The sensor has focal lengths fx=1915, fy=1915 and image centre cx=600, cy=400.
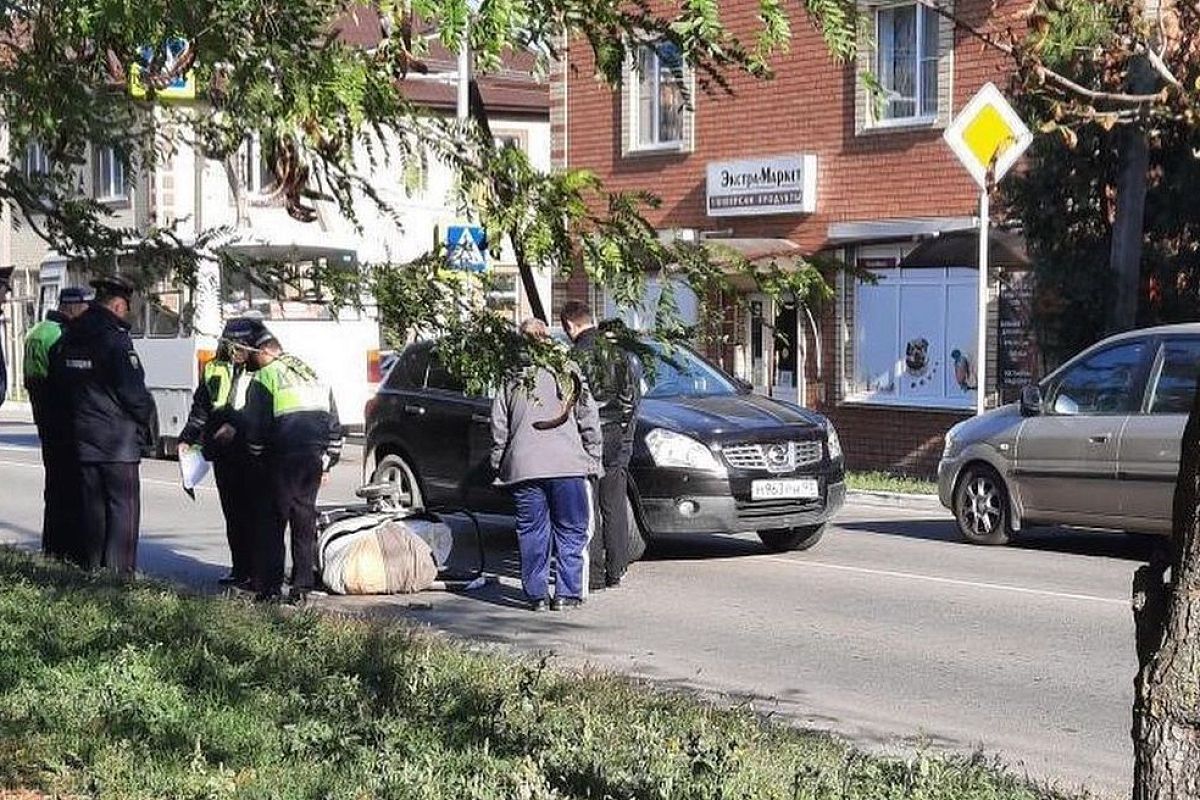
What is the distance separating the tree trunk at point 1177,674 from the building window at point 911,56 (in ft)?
62.3

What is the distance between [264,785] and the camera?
5902mm

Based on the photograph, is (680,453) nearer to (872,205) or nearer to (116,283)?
(116,283)

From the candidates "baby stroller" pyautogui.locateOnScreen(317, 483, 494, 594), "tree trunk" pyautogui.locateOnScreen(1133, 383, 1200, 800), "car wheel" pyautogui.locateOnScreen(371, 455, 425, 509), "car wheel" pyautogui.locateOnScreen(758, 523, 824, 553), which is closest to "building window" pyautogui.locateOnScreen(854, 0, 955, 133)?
"car wheel" pyautogui.locateOnScreen(758, 523, 824, 553)

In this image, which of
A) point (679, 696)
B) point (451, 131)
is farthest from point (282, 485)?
point (451, 131)

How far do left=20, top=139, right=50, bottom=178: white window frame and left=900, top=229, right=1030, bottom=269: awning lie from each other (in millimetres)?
16229

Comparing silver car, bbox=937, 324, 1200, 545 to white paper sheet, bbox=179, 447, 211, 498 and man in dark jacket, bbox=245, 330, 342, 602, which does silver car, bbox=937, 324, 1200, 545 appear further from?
white paper sheet, bbox=179, 447, 211, 498

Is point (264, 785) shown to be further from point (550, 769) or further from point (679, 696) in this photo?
point (679, 696)

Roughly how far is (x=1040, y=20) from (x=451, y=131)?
172 cm

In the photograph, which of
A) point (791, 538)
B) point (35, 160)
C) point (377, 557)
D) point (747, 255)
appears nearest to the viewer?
point (747, 255)

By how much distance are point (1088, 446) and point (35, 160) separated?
967cm

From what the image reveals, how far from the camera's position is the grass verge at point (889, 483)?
19.9 meters

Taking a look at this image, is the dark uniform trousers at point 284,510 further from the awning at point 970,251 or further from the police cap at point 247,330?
the awning at point 970,251

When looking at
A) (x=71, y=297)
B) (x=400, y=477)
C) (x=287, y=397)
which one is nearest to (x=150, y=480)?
(x=400, y=477)

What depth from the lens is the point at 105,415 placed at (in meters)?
11.2
